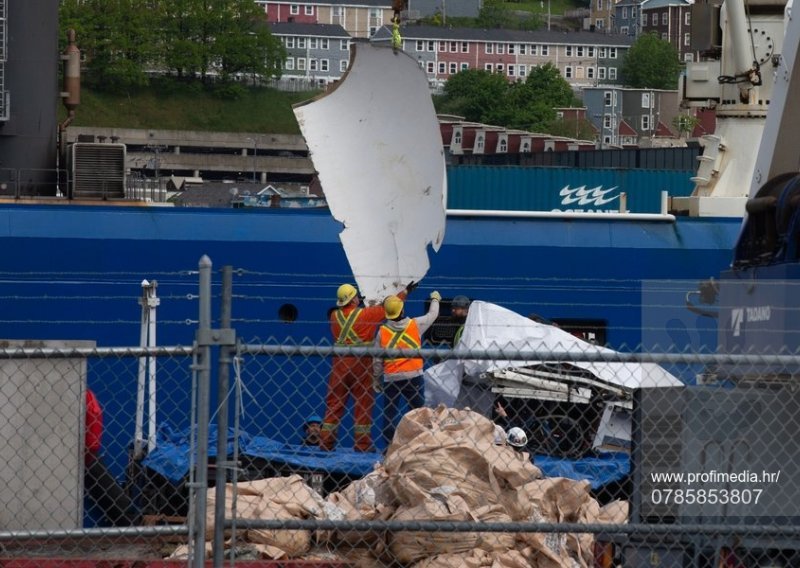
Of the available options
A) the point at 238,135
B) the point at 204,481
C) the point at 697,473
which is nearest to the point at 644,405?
the point at 697,473

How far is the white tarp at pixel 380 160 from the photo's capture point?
567 inches

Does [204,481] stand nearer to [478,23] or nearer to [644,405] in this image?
[644,405]

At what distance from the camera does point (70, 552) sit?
358 inches

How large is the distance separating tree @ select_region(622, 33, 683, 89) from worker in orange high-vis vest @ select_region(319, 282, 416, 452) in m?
147

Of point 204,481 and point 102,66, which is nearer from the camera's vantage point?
point 204,481

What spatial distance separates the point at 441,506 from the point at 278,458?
2.69 m

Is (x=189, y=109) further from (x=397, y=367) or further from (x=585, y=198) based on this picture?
(x=397, y=367)

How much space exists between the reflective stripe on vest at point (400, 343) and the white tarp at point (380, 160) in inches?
38.3

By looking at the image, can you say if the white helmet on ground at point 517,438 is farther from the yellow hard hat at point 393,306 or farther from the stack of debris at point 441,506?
the yellow hard hat at point 393,306

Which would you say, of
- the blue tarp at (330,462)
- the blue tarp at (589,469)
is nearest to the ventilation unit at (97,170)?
the blue tarp at (330,462)

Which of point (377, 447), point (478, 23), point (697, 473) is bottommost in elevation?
point (377, 447)

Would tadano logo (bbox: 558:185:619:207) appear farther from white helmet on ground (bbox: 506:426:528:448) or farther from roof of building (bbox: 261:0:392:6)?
roof of building (bbox: 261:0:392:6)

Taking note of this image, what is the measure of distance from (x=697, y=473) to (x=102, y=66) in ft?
392

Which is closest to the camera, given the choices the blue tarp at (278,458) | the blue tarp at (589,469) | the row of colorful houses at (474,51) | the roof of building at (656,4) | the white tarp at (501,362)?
the blue tarp at (589,469)
